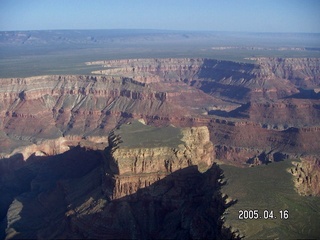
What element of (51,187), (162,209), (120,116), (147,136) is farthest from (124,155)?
(120,116)

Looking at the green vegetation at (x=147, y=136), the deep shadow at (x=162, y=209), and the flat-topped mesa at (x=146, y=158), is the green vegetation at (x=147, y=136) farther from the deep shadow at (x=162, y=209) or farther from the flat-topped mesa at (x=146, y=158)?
the deep shadow at (x=162, y=209)

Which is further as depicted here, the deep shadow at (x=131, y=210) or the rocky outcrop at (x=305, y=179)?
the rocky outcrop at (x=305, y=179)

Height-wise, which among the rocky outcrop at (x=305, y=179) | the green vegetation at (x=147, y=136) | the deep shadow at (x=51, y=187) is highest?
the green vegetation at (x=147, y=136)

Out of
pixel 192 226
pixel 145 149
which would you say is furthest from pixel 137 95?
pixel 192 226

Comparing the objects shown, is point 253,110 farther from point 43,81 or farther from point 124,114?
point 43,81
